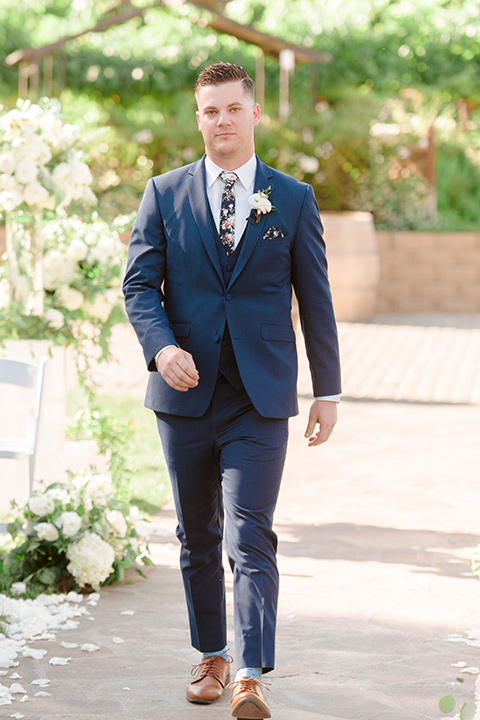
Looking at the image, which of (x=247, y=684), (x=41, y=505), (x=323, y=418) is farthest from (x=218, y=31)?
(x=247, y=684)

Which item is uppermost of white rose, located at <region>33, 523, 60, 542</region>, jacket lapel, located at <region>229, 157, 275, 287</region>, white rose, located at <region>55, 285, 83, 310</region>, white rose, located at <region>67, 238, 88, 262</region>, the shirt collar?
the shirt collar

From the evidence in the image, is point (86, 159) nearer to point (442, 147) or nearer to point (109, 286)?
point (109, 286)

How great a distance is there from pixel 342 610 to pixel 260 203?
6.25ft

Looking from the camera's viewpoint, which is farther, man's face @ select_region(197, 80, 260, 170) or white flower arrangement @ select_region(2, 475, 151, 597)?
white flower arrangement @ select_region(2, 475, 151, 597)

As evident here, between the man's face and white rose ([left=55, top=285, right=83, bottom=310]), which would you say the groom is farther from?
white rose ([left=55, top=285, right=83, bottom=310])

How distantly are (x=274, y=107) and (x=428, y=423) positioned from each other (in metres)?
11.0

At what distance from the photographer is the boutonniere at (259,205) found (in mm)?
3086

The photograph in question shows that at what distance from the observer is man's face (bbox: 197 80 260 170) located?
121 inches

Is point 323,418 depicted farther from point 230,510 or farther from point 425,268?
point 425,268

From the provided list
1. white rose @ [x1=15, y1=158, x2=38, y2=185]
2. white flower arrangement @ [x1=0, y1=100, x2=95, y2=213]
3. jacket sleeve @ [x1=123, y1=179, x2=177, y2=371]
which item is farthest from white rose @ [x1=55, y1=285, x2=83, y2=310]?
jacket sleeve @ [x1=123, y1=179, x2=177, y2=371]

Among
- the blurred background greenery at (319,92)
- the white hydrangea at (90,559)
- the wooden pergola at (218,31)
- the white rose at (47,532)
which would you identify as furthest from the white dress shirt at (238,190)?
the wooden pergola at (218,31)

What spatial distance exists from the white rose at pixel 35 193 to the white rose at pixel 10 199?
0.11 feet

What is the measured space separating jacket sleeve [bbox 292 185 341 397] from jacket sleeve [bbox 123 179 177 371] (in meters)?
0.40

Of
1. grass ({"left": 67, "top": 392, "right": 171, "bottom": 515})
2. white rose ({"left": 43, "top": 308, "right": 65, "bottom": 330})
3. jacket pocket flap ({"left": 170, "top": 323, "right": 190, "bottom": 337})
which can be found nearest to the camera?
jacket pocket flap ({"left": 170, "top": 323, "right": 190, "bottom": 337})
